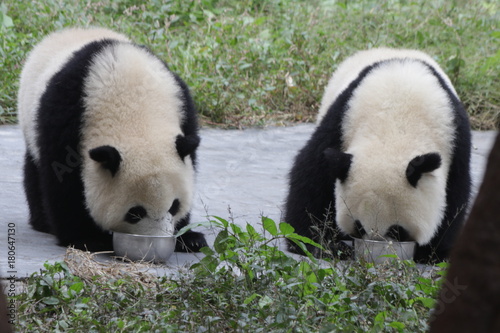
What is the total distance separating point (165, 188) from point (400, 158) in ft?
4.72

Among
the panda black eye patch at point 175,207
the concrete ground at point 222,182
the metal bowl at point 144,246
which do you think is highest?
the panda black eye patch at point 175,207

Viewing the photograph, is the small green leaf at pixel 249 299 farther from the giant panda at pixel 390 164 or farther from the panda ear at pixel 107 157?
the panda ear at pixel 107 157

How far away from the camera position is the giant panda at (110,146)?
4.68 metres

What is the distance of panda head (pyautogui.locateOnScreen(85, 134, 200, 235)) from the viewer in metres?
4.66

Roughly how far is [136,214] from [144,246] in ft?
0.69

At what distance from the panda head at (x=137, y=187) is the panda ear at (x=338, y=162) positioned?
0.83m

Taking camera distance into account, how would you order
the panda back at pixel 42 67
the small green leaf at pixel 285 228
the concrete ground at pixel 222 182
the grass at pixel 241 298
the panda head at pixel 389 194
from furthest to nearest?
the panda back at pixel 42 67 → the concrete ground at pixel 222 182 → the panda head at pixel 389 194 → the small green leaf at pixel 285 228 → the grass at pixel 241 298

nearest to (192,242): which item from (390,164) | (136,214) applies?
(136,214)

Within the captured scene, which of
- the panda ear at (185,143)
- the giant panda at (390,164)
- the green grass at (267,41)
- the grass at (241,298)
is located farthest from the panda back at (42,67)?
the green grass at (267,41)

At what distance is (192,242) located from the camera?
5.27 metres

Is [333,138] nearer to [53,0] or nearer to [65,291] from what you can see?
[65,291]

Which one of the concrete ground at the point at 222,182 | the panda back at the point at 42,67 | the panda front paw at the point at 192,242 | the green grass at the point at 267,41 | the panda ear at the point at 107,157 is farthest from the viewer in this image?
the green grass at the point at 267,41

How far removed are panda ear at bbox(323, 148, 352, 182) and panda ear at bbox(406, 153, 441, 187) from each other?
14.6 inches

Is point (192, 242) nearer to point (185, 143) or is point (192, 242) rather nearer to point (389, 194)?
point (185, 143)
